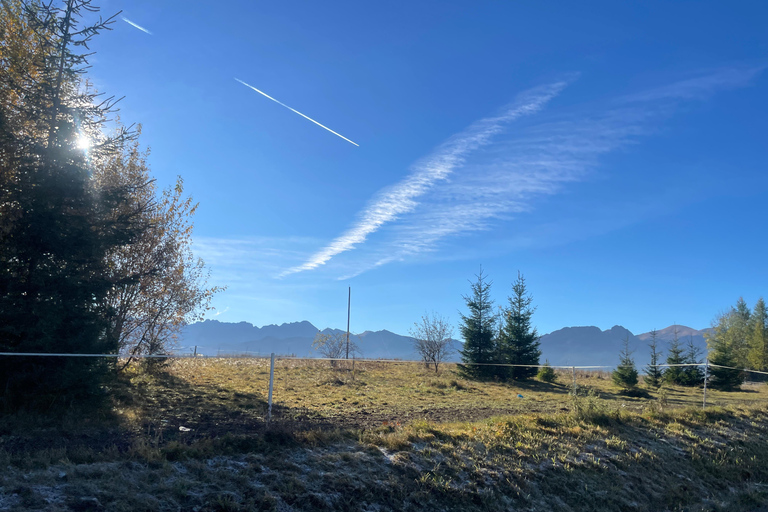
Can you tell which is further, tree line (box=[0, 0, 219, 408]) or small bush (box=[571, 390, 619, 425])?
small bush (box=[571, 390, 619, 425])

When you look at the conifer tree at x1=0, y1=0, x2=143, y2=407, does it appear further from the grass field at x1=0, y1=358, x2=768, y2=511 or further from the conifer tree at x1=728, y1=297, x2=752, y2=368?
the conifer tree at x1=728, y1=297, x2=752, y2=368

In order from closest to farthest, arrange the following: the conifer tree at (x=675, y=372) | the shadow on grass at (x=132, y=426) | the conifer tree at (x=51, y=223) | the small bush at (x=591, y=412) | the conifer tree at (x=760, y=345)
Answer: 1. the shadow on grass at (x=132, y=426)
2. the conifer tree at (x=51, y=223)
3. the small bush at (x=591, y=412)
4. the conifer tree at (x=675, y=372)
5. the conifer tree at (x=760, y=345)

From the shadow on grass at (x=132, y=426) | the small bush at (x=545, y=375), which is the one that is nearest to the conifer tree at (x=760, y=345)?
the small bush at (x=545, y=375)

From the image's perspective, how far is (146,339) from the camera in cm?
1522

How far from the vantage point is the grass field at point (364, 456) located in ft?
17.3

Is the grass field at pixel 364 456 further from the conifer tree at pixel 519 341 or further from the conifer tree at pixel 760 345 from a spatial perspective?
the conifer tree at pixel 760 345

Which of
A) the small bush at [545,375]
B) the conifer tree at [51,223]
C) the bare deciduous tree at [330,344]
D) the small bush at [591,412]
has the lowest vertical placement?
the small bush at [545,375]

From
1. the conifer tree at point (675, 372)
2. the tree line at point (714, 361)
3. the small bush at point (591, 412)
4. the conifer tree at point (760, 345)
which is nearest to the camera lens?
the small bush at point (591, 412)

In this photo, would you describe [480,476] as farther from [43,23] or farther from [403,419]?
[43,23]

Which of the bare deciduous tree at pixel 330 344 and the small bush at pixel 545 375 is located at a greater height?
the bare deciduous tree at pixel 330 344

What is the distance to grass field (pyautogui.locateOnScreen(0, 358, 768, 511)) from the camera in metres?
5.28

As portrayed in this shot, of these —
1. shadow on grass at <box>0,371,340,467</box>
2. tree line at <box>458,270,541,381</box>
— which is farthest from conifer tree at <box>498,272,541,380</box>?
shadow on grass at <box>0,371,340,467</box>

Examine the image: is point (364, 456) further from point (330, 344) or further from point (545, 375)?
point (330, 344)

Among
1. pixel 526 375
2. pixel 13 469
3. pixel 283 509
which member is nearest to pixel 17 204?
pixel 13 469
